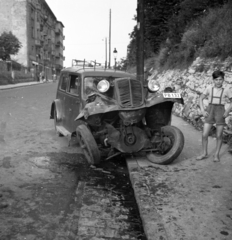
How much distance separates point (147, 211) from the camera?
362 centimetres

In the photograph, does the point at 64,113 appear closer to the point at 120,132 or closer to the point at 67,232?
the point at 120,132

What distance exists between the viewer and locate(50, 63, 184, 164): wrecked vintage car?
5402 mm

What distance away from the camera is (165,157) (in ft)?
18.0

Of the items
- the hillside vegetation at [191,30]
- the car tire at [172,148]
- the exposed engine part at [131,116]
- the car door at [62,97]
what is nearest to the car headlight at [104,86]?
the exposed engine part at [131,116]

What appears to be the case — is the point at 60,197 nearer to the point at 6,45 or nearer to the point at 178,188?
the point at 178,188

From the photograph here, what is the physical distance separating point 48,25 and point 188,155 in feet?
272

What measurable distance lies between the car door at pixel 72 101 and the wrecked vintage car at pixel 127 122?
19 centimetres

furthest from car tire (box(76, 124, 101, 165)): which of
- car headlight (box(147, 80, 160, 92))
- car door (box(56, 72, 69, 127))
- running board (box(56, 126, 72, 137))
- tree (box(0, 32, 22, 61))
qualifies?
tree (box(0, 32, 22, 61))

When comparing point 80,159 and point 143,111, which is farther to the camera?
point 80,159

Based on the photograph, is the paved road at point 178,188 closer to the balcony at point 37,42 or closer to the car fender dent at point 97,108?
the car fender dent at point 97,108

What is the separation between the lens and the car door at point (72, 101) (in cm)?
649

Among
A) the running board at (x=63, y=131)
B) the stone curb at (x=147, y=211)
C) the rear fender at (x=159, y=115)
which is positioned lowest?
the stone curb at (x=147, y=211)

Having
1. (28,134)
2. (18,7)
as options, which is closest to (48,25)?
(18,7)

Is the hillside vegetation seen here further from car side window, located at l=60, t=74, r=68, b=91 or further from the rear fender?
car side window, located at l=60, t=74, r=68, b=91
